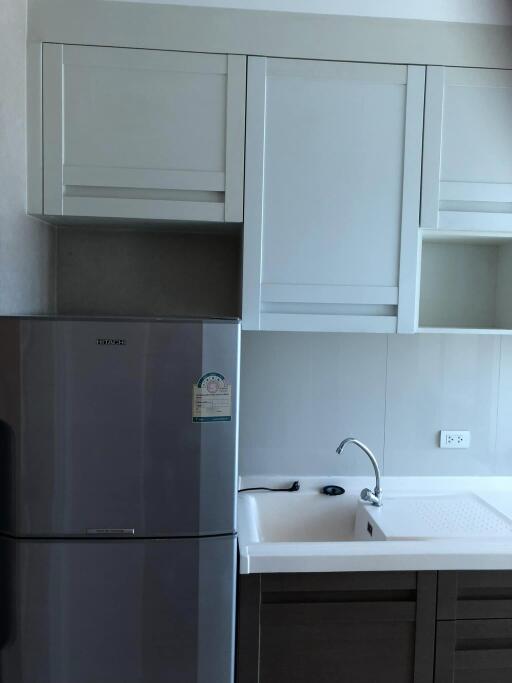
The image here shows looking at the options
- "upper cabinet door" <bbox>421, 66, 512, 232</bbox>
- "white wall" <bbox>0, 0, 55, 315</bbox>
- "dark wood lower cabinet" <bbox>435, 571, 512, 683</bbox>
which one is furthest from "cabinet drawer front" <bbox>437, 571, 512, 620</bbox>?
"white wall" <bbox>0, 0, 55, 315</bbox>

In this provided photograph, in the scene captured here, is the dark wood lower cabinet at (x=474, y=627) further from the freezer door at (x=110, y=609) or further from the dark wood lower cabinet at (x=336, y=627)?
the freezer door at (x=110, y=609)

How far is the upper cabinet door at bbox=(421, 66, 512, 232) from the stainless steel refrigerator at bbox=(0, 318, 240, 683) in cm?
83

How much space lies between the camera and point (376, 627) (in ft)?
4.99

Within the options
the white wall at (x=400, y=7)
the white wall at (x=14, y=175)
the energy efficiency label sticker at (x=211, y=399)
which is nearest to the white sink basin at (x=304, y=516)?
the energy efficiency label sticker at (x=211, y=399)

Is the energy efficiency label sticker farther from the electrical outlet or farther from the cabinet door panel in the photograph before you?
the electrical outlet

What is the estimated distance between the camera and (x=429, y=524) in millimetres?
1779

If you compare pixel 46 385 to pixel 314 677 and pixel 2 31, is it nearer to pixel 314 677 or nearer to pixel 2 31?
pixel 2 31

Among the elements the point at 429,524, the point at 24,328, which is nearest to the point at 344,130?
the point at 24,328

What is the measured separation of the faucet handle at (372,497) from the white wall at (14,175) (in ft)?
4.27

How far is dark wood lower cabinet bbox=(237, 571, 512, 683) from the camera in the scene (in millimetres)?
1499

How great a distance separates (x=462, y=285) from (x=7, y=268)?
1.59m

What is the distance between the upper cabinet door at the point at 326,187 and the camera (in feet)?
5.40

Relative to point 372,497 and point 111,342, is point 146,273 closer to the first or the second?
point 111,342

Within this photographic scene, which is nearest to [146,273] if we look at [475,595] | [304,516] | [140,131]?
[140,131]
